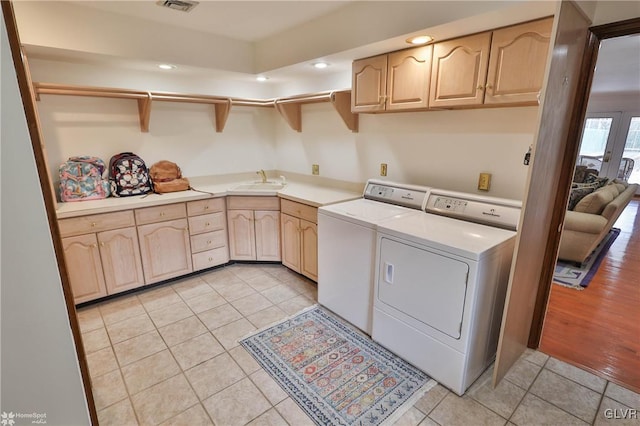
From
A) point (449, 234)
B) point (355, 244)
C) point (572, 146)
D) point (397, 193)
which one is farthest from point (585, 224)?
point (355, 244)

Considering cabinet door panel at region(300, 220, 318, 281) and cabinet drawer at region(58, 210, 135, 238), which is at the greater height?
cabinet drawer at region(58, 210, 135, 238)

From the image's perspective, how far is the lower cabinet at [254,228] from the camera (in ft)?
10.8

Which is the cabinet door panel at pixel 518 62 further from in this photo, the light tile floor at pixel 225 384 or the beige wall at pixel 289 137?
the light tile floor at pixel 225 384

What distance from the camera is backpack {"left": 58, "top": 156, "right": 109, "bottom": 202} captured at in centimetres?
269

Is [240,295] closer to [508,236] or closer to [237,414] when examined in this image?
[237,414]

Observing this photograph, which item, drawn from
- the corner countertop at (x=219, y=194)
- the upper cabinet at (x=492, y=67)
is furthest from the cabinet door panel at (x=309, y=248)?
the upper cabinet at (x=492, y=67)

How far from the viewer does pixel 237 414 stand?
1.70 meters

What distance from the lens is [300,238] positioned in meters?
3.09

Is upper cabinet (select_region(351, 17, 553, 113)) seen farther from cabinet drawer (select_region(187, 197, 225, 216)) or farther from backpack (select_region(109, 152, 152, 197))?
backpack (select_region(109, 152, 152, 197))

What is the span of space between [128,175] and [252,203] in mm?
1186

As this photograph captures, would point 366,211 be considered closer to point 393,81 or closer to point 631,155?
point 393,81

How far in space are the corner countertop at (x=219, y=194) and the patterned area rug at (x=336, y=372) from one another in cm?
109

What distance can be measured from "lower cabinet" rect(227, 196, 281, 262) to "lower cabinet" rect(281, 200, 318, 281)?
5.0 inches

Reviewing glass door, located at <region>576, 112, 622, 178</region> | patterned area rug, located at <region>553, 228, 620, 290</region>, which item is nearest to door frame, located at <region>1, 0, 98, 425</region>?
patterned area rug, located at <region>553, 228, 620, 290</region>
